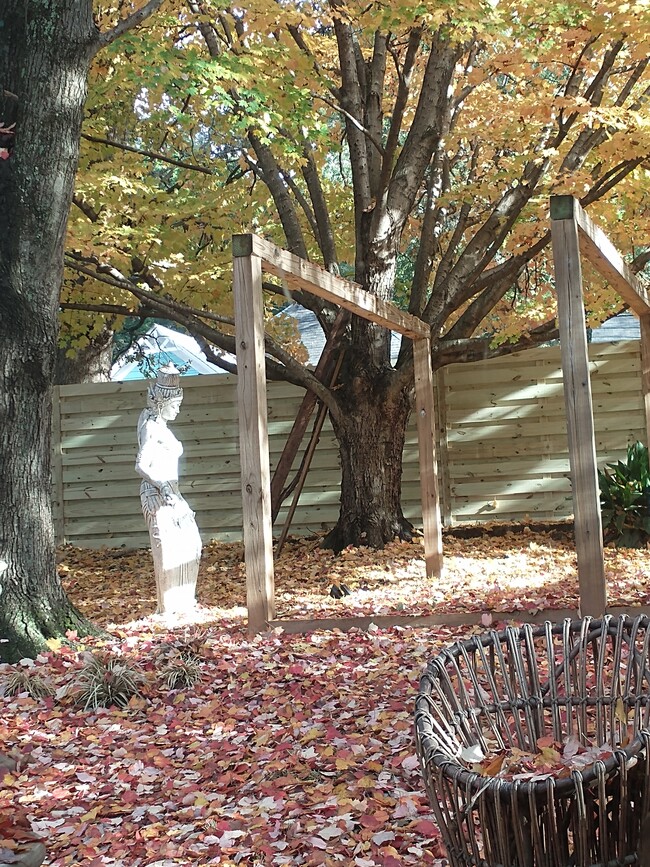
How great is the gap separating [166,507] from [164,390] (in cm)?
85

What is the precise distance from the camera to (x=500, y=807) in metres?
1.68

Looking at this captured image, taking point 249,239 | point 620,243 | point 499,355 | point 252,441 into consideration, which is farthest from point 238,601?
point 620,243

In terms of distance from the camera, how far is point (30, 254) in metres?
5.23

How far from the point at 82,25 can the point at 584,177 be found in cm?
403

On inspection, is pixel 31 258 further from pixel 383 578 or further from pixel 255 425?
pixel 383 578

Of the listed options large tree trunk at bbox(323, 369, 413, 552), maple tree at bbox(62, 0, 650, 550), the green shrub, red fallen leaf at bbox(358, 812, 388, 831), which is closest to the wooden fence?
maple tree at bbox(62, 0, 650, 550)

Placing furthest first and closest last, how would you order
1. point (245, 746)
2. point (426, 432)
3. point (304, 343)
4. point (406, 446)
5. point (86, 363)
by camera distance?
point (304, 343) → point (86, 363) → point (406, 446) → point (426, 432) → point (245, 746)

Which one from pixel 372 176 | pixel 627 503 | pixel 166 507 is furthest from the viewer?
pixel 372 176

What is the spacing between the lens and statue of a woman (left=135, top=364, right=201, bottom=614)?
647 centimetres

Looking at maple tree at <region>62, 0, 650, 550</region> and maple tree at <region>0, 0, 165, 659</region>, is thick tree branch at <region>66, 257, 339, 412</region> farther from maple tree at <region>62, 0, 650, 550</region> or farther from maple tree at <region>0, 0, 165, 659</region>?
maple tree at <region>0, 0, 165, 659</region>

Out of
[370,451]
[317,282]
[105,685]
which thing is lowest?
[105,685]

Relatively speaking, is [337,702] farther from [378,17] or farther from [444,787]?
[378,17]

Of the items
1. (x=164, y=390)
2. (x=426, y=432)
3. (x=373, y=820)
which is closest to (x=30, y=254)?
(x=164, y=390)

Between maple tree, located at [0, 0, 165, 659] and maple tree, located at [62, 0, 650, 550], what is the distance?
1.34 m
